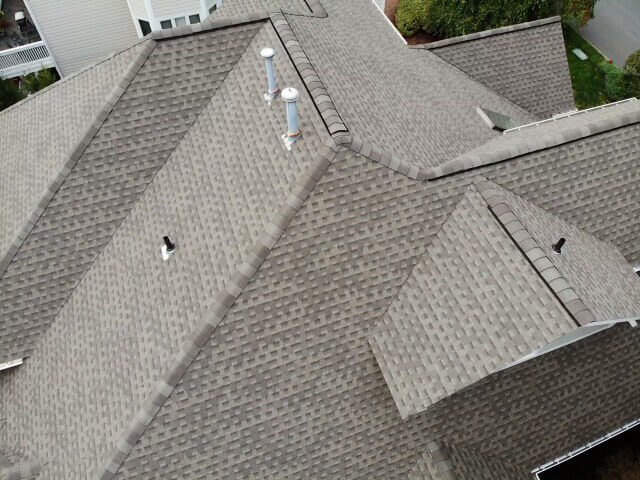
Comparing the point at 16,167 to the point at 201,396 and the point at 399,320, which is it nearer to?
the point at 201,396

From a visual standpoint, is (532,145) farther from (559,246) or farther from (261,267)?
(261,267)

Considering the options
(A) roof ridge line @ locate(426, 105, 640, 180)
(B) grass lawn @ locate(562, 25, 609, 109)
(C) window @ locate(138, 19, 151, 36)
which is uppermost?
(A) roof ridge line @ locate(426, 105, 640, 180)

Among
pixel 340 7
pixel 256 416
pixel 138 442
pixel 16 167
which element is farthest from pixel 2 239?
pixel 340 7

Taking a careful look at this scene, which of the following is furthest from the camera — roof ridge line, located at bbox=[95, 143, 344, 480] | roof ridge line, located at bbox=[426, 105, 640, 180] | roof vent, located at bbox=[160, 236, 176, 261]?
roof vent, located at bbox=[160, 236, 176, 261]

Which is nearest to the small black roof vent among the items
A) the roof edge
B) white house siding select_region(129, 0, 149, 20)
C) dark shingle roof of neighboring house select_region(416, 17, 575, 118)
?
the roof edge

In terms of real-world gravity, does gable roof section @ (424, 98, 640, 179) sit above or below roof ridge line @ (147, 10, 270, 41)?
below

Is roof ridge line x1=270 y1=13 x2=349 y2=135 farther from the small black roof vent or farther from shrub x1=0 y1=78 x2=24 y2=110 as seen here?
shrub x1=0 y1=78 x2=24 y2=110
